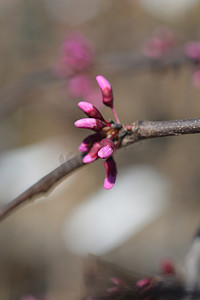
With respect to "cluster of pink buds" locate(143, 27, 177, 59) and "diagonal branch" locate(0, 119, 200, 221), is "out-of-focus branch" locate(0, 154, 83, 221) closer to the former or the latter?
"diagonal branch" locate(0, 119, 200, 221)

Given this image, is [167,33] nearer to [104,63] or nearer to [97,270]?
[104,63]

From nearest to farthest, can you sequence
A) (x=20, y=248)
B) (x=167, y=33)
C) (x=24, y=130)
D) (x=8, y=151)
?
1. (x=167, y=33)
2. (x=20, y=248)
3. (x=8, y=151)
4. (x=24, y=130)

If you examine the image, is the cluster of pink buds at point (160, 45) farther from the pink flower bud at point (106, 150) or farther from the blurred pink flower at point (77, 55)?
the pink flower bud at point (106, 150)

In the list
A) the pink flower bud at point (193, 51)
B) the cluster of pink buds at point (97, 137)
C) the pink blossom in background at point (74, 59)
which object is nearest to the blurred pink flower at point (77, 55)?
the pink blossom in background at point (74, 59)

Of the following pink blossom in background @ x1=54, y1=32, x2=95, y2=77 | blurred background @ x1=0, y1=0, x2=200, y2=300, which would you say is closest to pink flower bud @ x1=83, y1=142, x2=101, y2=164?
blurred background @ x1=0, y1=0, x2=200, y2=300

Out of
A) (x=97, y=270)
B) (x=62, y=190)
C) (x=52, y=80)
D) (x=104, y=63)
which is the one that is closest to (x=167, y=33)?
(x=104, y=63)

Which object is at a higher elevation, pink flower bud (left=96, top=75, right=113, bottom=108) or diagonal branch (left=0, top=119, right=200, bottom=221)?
pink flower bud (left=96, top=75, right=113, bottom=108)
